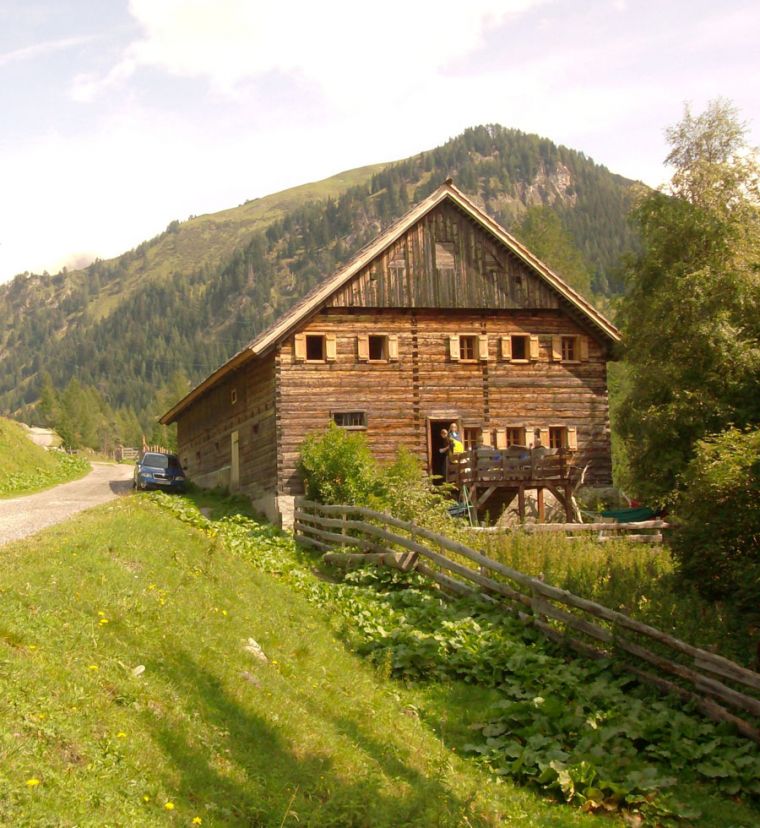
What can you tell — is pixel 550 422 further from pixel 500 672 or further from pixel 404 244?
pixel 500 672

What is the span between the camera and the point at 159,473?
3706cm

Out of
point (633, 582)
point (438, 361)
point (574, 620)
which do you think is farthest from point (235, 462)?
point (574, 620)

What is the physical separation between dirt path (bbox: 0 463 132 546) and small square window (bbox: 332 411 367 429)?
7.78 meters

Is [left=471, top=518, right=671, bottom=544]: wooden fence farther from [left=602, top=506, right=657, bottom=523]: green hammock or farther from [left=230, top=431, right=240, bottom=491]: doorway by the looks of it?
[left=230, top=431, right=240, bottom=491]: doorway

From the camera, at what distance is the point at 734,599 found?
14.3 metres

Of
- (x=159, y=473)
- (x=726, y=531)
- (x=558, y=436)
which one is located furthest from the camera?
(x=159, y=473)

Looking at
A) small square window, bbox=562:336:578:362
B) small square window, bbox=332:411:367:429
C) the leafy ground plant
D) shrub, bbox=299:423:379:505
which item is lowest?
the leafy ground plant

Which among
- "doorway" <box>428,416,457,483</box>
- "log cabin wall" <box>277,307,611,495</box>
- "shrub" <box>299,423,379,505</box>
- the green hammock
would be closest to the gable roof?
"log cabin wall" <box>277,307,611,495</box>

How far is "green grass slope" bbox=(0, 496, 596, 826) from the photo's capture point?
7.46 meters

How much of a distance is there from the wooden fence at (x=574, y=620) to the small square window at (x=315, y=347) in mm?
8618

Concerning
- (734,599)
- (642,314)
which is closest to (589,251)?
(642,314)

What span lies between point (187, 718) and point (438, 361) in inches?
904

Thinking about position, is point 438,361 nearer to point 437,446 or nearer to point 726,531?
point 437,446

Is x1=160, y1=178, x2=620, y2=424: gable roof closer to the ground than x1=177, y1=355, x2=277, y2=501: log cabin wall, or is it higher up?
higher up
